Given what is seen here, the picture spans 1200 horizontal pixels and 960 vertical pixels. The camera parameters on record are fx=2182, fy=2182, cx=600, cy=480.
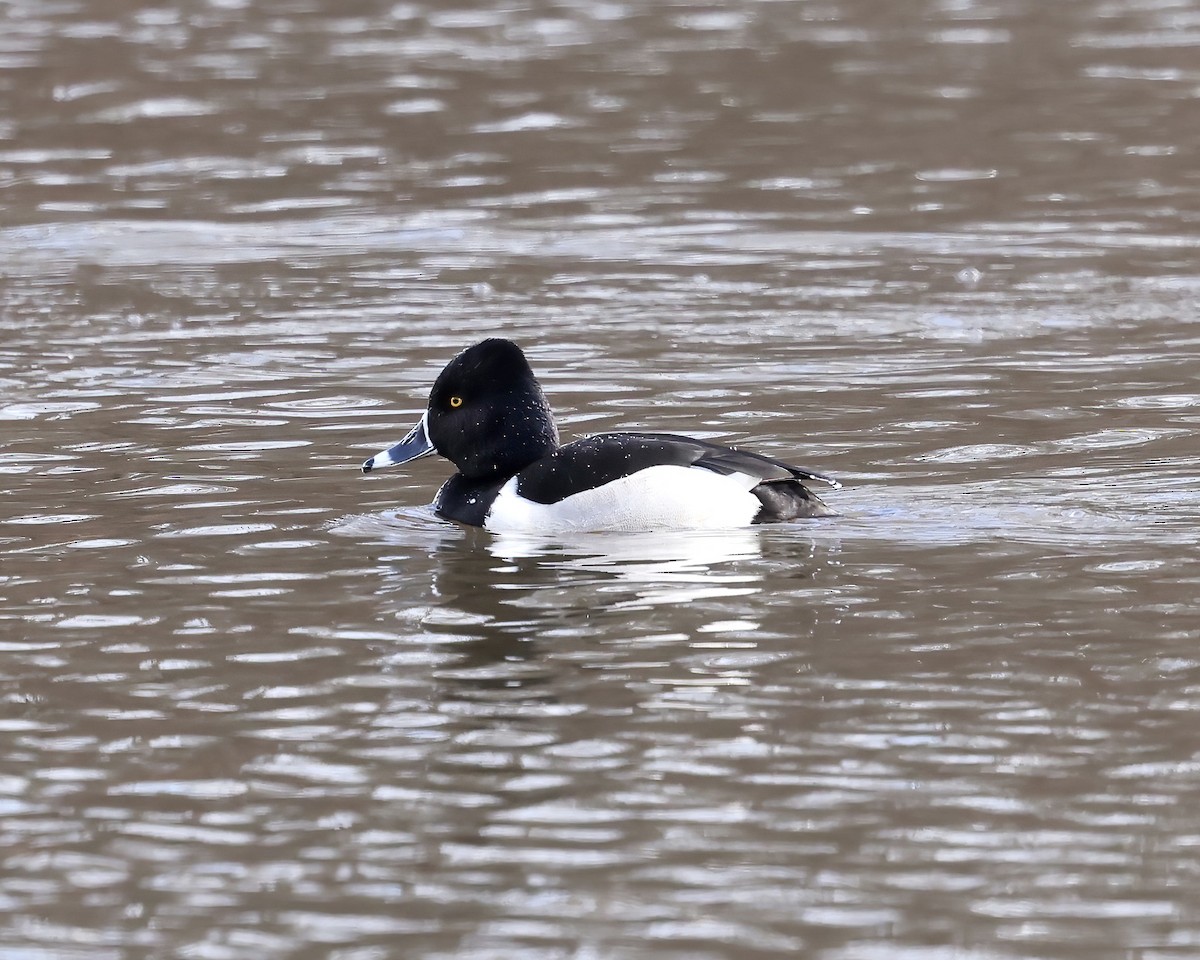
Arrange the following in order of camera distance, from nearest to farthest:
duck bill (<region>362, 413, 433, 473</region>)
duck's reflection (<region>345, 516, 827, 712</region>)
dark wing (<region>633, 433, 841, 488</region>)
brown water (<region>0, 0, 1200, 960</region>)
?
brown water (<region>0, 0, 1200, 960</region>), duck's reflection (<region>345, 516, 827, 712</region>), dark wing (<region>633, 433, 841, 488</region>), duck bill (<region>362, 413, 433, 473</region>)

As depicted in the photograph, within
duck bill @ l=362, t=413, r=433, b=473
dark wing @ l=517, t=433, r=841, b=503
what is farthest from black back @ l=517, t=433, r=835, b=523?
duck bill @ l=362, t=413, r=433, b=473

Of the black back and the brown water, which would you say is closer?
the brown water

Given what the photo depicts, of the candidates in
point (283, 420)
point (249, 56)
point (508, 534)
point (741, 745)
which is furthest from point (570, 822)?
point (249, 56)

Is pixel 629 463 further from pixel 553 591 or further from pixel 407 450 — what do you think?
pixel 407 450

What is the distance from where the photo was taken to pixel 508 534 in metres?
9.31

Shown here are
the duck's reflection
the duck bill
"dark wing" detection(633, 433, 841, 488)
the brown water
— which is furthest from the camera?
the duck bill

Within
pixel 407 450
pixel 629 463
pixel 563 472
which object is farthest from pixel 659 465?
pixel 407 450

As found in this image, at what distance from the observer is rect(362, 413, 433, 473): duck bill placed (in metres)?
9.92

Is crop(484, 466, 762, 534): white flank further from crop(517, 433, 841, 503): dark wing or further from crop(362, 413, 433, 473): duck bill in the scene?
crop(362, 413, 433, 473): duck bill

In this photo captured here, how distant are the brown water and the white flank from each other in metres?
0.12

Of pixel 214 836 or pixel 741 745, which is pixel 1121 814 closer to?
pixel 741 745

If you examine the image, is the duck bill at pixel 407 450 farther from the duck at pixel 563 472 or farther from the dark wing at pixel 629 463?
the dark wing at pixel 629 463

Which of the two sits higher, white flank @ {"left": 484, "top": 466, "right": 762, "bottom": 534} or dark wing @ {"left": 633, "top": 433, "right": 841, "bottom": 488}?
dark wing @ {"left": 633, "top": 433, "right": 841, "bottom": 488}

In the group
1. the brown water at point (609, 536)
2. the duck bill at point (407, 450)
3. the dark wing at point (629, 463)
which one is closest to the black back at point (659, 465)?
the dark wing at point (629, 463)
